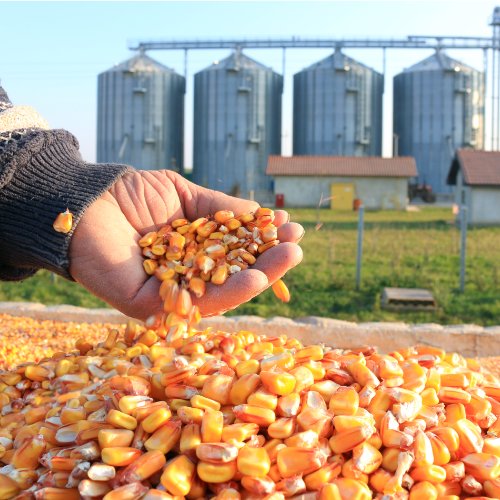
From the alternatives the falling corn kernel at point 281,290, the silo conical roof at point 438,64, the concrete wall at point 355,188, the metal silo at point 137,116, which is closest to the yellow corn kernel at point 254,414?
the falling corn kernel at point 281,290

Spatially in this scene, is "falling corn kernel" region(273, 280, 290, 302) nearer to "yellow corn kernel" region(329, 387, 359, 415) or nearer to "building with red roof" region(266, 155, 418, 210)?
"yellow corn kernel" region(329, 387, 359, 415)

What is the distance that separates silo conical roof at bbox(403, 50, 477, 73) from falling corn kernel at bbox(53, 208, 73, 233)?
29115mm

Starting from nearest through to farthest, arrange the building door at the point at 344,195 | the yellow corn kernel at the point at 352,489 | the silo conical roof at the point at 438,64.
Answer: the yellow corn kernel at the point at 352,489 → the building door at the point at 344,195 → the silo conical roof at the point at 438,64

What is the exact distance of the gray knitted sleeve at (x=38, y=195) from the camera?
80.0 inches

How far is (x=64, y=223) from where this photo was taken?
196cm

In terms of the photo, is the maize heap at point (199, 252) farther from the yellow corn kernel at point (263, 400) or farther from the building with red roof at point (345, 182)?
the building with red roof at point (345, 182)

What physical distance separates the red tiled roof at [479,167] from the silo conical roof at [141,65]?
1702 cm

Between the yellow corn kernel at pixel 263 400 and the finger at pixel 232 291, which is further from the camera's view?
the finger at pixel 232 291

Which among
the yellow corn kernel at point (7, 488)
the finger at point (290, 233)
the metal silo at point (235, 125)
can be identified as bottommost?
the yellow corn kernel at point (7, 488)

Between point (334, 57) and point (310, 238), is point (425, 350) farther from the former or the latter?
point (334, 57)

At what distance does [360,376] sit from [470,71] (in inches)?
1197

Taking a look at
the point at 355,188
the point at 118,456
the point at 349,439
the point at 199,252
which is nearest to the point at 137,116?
the point at 355,188

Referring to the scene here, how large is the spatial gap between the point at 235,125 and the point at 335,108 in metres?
5.47

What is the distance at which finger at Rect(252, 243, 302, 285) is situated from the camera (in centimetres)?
197
